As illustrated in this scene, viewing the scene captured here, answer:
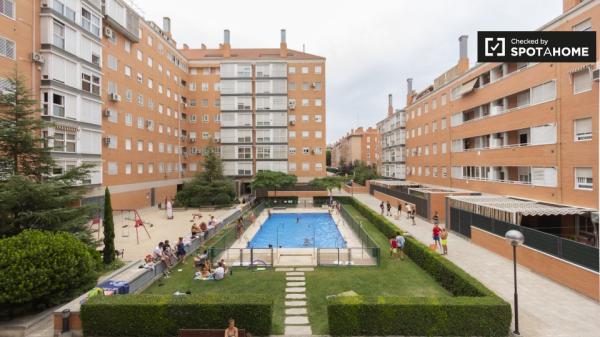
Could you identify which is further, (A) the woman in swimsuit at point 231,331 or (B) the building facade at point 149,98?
(B) the building facade at point 149,98

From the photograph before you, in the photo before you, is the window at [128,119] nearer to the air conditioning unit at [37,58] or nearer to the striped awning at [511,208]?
the air conditioning unit at [37,58]

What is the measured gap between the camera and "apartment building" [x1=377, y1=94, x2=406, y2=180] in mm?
52062

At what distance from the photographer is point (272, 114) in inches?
1984

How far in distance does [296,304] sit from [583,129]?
20228mm

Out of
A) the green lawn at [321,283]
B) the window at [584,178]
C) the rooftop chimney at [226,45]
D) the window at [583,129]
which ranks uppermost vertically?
the rooftop chimney at [226,45]

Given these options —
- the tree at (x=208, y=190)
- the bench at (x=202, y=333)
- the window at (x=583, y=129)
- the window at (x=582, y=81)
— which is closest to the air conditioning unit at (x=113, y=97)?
the tree at (x=208, y=190)

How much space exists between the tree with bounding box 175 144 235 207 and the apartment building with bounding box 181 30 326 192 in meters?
9.66

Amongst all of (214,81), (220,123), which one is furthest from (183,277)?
(214,81)

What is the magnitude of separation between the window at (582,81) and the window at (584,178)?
15.7 feet

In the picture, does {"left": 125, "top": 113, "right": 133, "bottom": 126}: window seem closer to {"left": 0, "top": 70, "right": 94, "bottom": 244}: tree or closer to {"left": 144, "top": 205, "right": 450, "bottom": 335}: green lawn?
{"left": 0, "top": 70, "right": 94, "bottom": 244}: tree

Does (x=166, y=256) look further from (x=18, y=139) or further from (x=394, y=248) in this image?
(x=394, y=248)

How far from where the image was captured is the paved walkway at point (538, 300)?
9500 mm

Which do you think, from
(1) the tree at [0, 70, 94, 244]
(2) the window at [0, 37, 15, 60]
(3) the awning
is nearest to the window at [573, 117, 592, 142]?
(3) the awning

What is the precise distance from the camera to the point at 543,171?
21.0 meters
